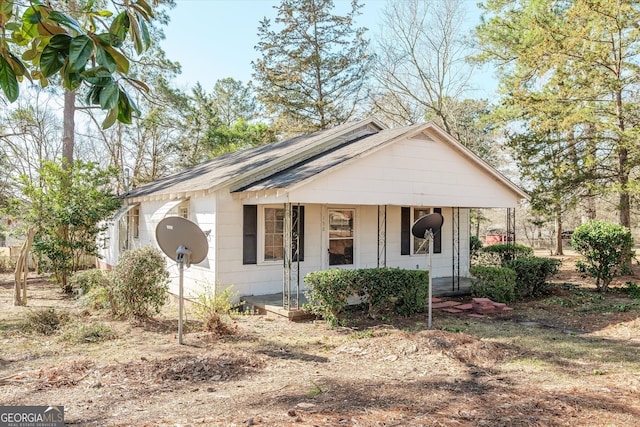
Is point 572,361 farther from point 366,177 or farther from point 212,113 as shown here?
point 212,113

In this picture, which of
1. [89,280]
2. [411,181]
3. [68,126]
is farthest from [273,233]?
[68,126]

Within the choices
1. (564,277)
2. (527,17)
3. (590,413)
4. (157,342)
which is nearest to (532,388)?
(590,413)

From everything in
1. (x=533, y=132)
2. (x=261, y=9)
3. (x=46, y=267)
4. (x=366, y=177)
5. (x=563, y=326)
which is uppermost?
(x=261, y=9)

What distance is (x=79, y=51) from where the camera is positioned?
6.97ft

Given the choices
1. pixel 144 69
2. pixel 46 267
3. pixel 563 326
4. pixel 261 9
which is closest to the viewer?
pixel 563 326

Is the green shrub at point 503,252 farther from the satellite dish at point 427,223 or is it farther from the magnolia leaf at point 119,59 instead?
the magnolia leaf at point 119,59

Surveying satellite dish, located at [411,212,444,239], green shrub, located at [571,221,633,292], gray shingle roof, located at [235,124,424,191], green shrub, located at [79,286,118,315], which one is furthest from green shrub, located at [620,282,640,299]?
green shrub, located at [79,286,118,315]

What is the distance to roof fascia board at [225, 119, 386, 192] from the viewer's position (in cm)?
1062

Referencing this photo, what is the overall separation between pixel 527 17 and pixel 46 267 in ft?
60.7

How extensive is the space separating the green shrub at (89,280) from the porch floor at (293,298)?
3000 millimetres

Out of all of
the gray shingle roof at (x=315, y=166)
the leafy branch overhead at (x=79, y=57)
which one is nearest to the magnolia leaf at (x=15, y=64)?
the leafy branch overhead at (x=79, y=57)

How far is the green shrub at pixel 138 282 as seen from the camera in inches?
335

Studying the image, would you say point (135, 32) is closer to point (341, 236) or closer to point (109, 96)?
point (109, 96)

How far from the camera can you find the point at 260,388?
5.19 meters
